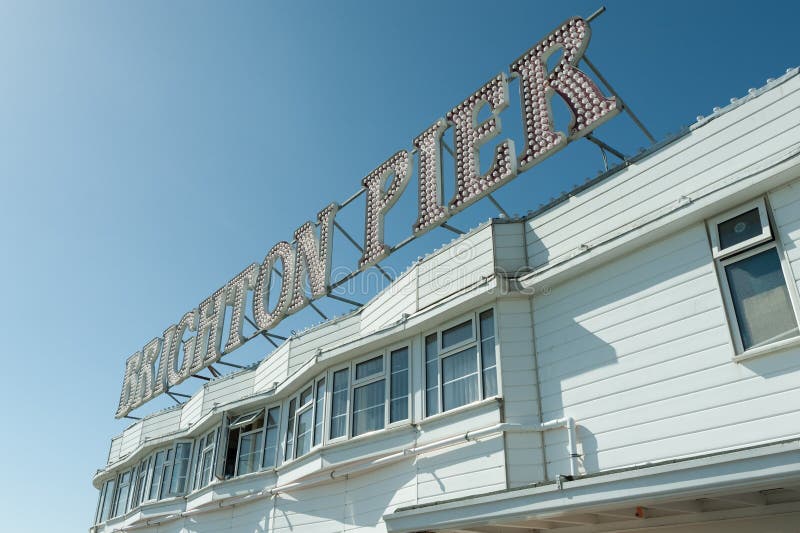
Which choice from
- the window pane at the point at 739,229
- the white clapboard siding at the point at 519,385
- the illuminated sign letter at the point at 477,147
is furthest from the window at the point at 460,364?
the window pane at the point at 739,229

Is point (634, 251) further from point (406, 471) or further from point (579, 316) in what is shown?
point (406, 471)

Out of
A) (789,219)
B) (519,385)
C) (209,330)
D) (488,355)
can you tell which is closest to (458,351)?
(488,355)

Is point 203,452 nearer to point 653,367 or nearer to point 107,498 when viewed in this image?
point 107,498

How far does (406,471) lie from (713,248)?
587cm

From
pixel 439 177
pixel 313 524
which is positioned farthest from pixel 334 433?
pixel 439 177

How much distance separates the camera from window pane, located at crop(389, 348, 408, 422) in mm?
12055

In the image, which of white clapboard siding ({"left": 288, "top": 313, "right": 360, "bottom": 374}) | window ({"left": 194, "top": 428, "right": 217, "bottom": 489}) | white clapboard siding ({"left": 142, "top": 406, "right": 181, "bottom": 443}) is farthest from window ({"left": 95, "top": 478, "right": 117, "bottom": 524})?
white clapboard siding ({"left": 288, "top": 313, "right": 360, "bottom": 374})

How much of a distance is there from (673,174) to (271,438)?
10508 mm

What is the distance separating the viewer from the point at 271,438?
15961 mm

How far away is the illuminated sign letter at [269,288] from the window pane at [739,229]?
1167 centimetres

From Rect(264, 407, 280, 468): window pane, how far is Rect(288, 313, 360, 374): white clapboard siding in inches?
51.1

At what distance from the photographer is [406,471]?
1151cm

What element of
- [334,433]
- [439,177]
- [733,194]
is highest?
[439,177]

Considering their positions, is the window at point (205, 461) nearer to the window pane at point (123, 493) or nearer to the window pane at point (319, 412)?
the window pane at point (319, 412)
